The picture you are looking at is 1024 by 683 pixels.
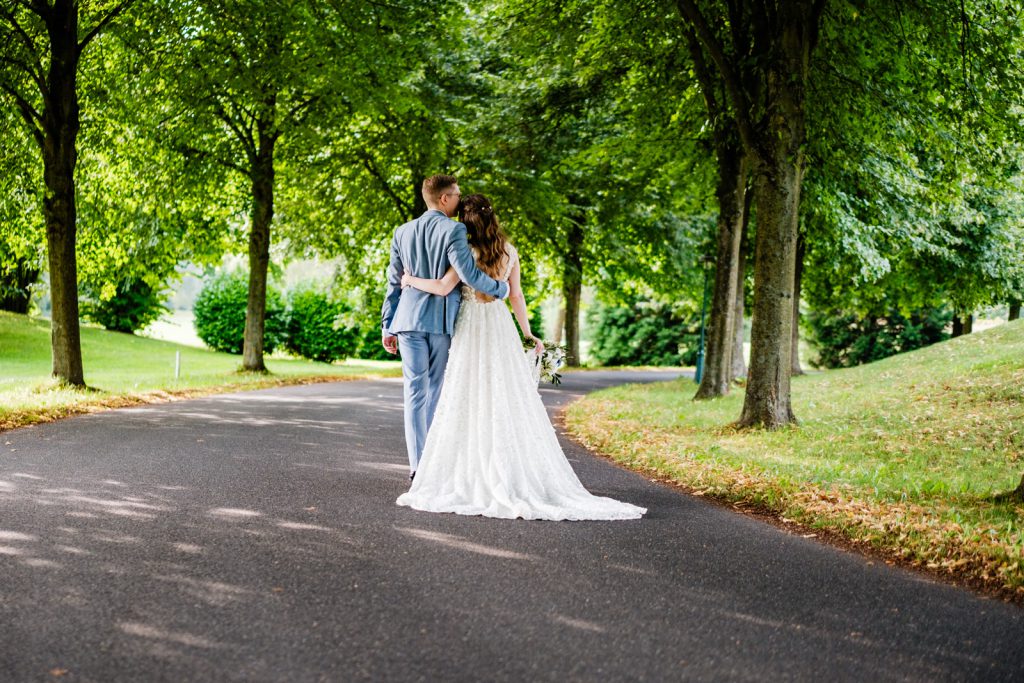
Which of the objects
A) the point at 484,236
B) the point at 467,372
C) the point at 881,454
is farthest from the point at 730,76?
the point at 467,372

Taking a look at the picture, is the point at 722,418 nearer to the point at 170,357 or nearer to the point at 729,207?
the point at 729,207

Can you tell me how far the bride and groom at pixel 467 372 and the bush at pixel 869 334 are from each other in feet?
117

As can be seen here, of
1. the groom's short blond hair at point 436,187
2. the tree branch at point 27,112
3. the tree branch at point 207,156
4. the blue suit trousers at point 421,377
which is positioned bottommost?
the blue suit trousers at point 421,377

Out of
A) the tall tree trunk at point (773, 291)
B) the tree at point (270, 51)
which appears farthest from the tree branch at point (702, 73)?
the tree at point (270, 51)

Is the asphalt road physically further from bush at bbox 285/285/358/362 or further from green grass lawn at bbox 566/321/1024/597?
bush at bbox 285/285/358/362

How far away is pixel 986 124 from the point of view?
12203mm

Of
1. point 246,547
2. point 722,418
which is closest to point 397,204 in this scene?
point 722,418

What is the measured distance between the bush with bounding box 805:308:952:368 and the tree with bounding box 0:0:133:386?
1331 inches

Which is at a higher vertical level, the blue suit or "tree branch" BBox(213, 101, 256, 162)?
"tree branch" BBox(213, 101, 256, 162)

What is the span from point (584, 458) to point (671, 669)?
586cm

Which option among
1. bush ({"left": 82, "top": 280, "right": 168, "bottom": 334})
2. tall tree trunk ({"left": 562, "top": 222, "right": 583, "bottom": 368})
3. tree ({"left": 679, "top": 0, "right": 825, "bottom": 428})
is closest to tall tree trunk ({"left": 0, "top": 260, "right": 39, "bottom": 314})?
bush ({"left": 82, "top": 280, "right": 168, "bottom": 334})

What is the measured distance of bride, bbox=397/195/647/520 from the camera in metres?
6.07

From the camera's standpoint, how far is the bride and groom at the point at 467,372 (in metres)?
6.21

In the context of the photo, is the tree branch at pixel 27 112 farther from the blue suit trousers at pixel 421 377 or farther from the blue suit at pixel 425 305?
the blue suit trousers at pixel 421 377
